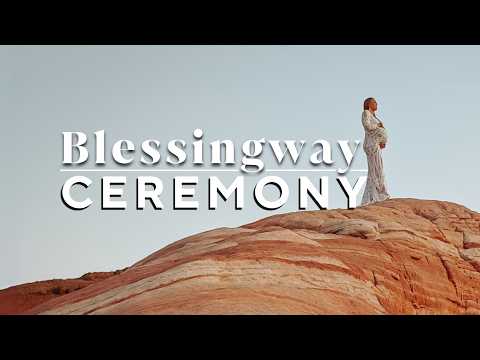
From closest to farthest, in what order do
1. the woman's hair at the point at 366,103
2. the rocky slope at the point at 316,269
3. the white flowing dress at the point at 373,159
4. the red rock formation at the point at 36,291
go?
1. the rocky slope at the point at 316,269
2. the white flowing dress at the point at 373,159
3. the woman's hair at the point at 366,103
4. the red rock formation at the point at 36,291

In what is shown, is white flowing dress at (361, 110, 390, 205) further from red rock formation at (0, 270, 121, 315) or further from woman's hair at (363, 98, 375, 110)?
red rock formation at (0, 270, 121, 315)

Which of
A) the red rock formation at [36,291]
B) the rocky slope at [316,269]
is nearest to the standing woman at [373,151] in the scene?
the rocky slope at [316,269]

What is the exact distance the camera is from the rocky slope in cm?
1401

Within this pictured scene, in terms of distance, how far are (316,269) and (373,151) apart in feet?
30.7

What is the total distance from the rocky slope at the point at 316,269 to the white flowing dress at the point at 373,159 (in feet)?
3.91

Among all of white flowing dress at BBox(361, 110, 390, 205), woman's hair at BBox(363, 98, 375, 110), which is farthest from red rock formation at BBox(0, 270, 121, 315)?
woman's hair at BBox(363, 98, 375, 110)

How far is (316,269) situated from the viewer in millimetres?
15820

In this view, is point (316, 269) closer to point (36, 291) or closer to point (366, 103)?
point (366, 103)

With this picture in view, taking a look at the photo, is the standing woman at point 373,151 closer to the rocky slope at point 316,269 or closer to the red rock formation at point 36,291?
the rocky slope at point 316,269

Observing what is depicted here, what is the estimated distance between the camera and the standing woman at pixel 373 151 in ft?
78.0

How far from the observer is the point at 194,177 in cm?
2330
